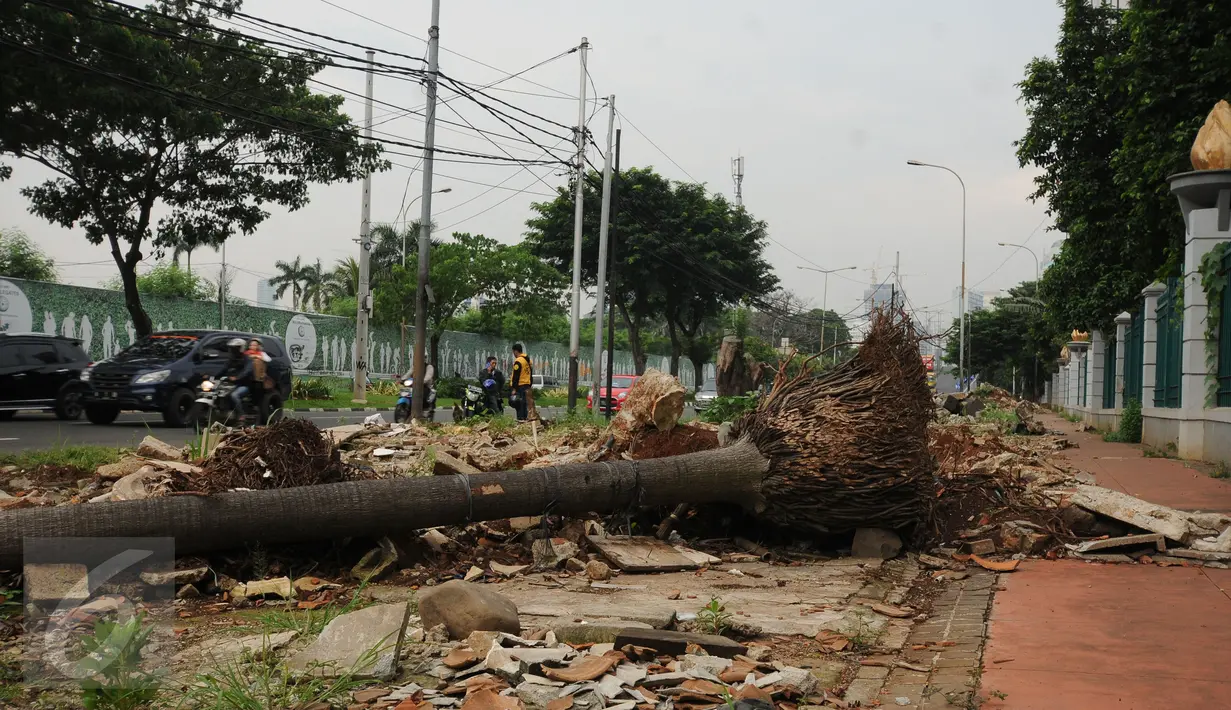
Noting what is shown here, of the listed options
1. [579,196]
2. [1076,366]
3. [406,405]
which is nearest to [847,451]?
[406,405]

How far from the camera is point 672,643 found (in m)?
3.99

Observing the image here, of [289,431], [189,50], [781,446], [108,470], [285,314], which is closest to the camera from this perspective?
[289,431]

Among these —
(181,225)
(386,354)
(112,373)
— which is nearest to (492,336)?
(386,354)

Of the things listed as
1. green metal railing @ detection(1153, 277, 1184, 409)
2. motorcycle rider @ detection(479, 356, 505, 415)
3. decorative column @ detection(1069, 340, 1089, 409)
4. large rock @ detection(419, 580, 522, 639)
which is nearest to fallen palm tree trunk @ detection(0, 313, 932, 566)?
large rock @ detection(419, 580, 522, 639)

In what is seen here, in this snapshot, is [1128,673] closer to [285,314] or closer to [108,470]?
[108,470]

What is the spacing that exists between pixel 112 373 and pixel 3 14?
6514mm

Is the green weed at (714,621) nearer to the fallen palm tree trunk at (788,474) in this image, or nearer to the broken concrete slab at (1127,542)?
the fallen palm tree trunk at (788,474)

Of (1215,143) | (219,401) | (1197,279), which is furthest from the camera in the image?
(219,401)

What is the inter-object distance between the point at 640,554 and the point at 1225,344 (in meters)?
9.51

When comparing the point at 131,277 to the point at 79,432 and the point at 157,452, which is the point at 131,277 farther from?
the point at 157,452

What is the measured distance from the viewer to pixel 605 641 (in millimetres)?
4109

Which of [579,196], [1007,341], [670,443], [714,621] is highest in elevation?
[579,196]

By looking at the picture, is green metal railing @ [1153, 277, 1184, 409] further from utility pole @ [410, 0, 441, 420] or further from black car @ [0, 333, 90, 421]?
black car @ [0, 333, 90, 421]

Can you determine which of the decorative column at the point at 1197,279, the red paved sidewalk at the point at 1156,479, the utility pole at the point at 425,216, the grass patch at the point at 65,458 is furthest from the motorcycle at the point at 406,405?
the decorative column at the point at 1197,279
